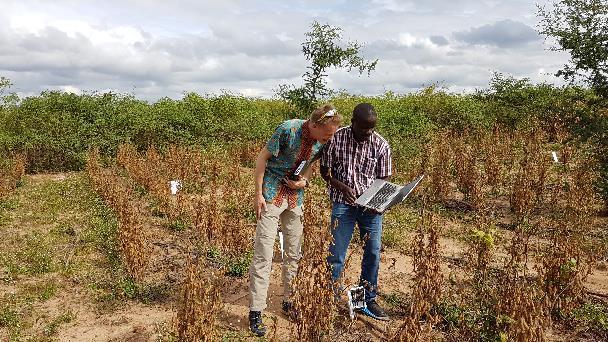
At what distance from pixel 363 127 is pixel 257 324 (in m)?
1.64

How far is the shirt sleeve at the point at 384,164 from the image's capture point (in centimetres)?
382

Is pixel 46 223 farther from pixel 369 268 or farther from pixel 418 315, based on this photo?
pixel 418 315

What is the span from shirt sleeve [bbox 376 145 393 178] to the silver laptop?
152 millimetres

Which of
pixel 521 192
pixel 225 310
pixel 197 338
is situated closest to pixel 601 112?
pixel 521 192

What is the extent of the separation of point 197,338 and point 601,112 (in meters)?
5.48

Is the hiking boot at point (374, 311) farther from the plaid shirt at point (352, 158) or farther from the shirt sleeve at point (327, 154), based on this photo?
the shirt sleeve at point (327, 154)

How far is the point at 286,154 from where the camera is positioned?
11.6ft

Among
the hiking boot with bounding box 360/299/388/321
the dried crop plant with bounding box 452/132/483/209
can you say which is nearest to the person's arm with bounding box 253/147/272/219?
the hiking boot with bounding box 360/299/388/321

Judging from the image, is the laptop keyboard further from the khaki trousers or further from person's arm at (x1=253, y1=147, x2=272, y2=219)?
person's arm at (x1=253, y1=147, x2=272, y2=219)

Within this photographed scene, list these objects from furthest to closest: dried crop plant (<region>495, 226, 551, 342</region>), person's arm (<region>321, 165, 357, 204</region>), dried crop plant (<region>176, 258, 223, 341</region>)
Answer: person's arm (<region>321, 165, 357, 204</region>)
dried crop plant (<region>176, 258, 223, 341</region>)
dried crop plant (<region>495, 226, 551, 342</region>)

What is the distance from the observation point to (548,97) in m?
15.7

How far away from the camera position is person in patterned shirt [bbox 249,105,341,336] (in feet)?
11.4

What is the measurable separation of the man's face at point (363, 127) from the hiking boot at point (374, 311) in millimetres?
1371

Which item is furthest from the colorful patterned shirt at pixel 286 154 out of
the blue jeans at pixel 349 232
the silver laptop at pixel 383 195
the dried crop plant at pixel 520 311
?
the dried crop plant at pixel 520 311
